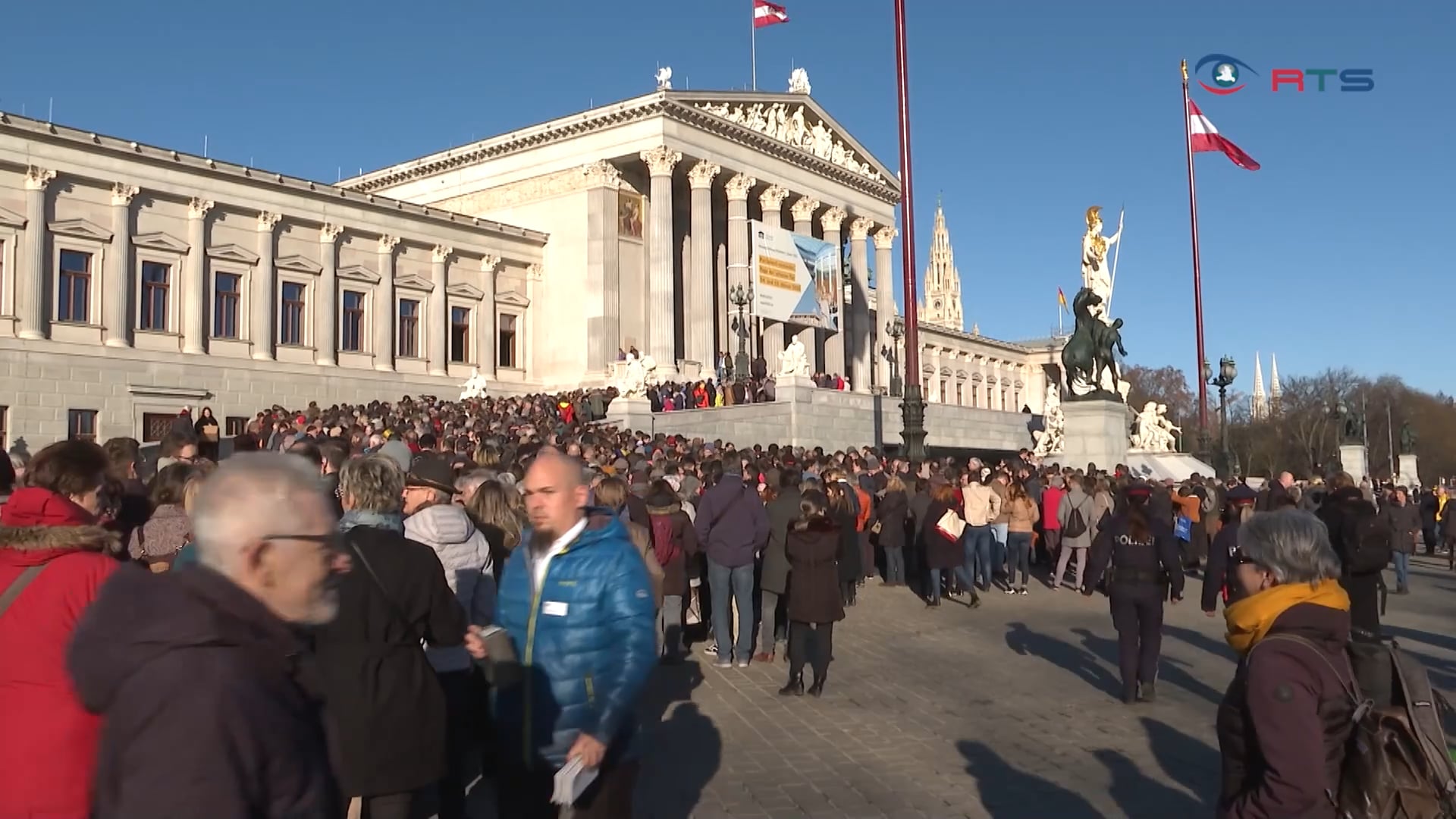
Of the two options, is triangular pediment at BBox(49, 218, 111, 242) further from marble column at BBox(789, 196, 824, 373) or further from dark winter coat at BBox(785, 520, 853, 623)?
dark winter coat at BBox(785, 520, 853, 623)

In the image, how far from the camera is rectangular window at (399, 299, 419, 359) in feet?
137

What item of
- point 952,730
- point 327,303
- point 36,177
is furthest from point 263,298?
point 952,730

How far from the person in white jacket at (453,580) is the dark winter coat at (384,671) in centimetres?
29

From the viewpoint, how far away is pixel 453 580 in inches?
201

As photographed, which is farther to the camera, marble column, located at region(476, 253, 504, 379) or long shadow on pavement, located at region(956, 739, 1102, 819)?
marble column, located at region(476, 253, 504, 379)

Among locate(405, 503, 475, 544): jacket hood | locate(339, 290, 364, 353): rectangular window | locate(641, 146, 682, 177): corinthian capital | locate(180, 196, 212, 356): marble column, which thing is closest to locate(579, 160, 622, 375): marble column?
locate(641, 146, 682, 177): corinthian capital

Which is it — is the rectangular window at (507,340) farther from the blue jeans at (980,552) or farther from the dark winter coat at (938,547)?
the dark winter coat at (938,547)

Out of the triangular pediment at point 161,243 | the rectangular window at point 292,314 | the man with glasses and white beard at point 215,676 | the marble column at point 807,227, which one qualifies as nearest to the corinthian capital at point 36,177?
the triangular pediment at point 161,243

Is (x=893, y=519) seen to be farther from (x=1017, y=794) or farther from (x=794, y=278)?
(x=794, y=278)

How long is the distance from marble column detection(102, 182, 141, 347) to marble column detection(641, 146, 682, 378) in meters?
18.0

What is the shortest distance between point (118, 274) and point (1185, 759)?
33.2 metres

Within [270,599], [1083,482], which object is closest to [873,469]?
[1083,482]

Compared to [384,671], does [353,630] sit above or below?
above

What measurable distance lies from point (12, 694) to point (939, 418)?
35131 millimetres
